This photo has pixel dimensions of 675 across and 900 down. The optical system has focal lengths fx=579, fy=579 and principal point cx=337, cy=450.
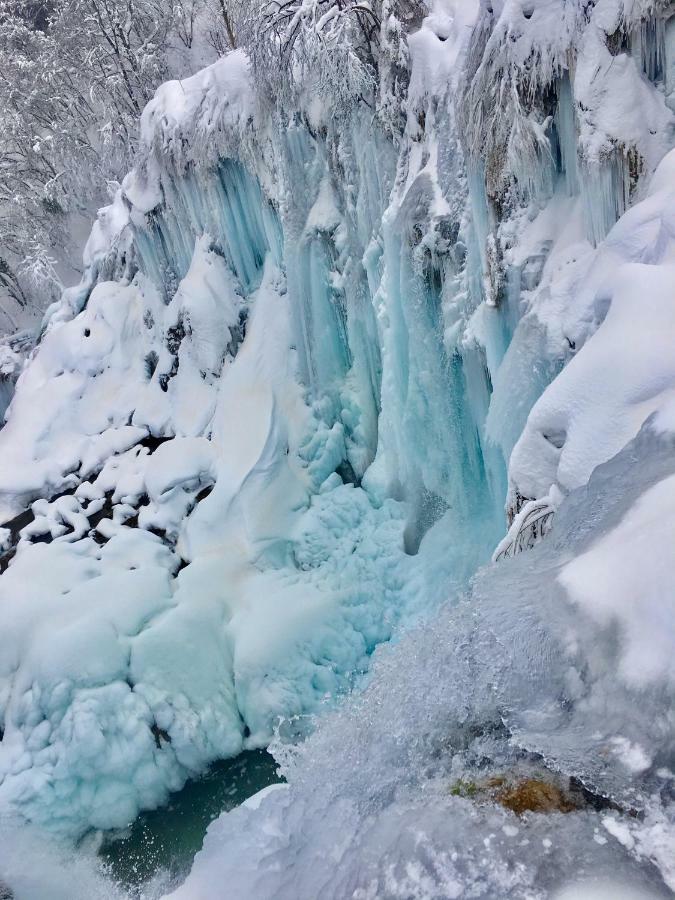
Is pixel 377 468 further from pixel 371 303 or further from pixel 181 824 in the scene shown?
pixel 181 824

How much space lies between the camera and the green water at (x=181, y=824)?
5309 millimetres

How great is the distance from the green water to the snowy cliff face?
0.67 feet

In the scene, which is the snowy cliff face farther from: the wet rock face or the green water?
the green water

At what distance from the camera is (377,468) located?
7414 mm

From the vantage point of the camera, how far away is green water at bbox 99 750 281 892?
5309 millimetres

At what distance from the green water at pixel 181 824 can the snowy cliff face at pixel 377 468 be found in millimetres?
204

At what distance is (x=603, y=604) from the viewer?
5.78ft

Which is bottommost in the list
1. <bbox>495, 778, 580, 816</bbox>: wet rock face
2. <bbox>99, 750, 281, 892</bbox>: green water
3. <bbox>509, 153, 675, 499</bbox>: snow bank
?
<bbox>99, 750, 281, 892</bbox>: green water

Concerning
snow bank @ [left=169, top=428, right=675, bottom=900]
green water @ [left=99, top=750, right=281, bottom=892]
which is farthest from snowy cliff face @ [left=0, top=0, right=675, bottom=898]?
green water @ [left=99, top=750, right=281, bottom=892]

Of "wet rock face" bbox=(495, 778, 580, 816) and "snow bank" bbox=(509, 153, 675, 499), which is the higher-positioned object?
"snow bank" bbox=(509, 153, 675, 499)

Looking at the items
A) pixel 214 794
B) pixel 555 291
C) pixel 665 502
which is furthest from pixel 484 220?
pixel 214 794

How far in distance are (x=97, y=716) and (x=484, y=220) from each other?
6.06 meters

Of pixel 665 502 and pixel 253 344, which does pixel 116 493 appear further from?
pixel 665 502

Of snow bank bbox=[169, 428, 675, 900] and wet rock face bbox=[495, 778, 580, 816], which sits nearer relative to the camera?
snow bank bbox=[169, 428, 675, 900]
